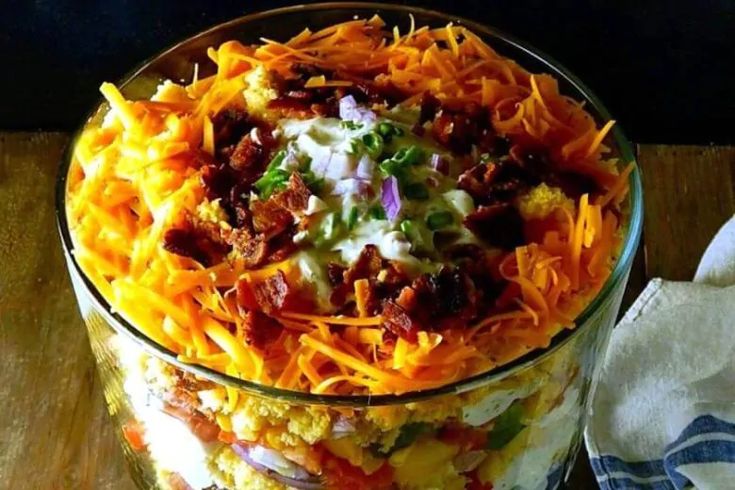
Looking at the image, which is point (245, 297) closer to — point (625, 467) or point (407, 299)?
point (407, 299)

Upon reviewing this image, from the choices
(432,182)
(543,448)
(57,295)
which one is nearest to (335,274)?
(432,182)

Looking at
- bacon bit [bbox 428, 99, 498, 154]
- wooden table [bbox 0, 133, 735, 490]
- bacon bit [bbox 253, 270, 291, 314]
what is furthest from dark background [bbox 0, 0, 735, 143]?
bacon bit [bbox 253, 270, 291, 314]

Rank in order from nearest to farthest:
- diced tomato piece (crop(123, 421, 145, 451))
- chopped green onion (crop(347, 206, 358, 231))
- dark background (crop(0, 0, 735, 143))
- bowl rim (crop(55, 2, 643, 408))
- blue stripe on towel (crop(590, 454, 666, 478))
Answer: bowl rim (crop(55, 2, 643, 408)), chopped green onion (crop(347, 206, 358, 231)), diced tomato piece (crop(123, 421, 145, 451)), blue stripe on towel (crop(590, 454, 666, 478)), dark background (crop(0, 0, 735, 143))

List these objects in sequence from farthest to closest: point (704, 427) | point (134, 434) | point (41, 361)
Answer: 1. point (41, 361)
2. point (704, 427)
3. point (134, 434)

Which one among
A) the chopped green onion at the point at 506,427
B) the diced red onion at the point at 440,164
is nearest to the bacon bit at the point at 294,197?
the diced red onion at the point at 440,164

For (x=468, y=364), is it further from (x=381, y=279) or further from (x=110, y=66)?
(x=110, y=66)

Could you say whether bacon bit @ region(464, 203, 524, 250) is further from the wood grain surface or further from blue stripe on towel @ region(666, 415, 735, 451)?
the wood grain surface

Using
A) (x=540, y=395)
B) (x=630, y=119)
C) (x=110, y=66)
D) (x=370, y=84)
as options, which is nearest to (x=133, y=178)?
(x=370, y=84)
